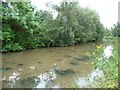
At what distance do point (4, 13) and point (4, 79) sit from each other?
19.3 ft

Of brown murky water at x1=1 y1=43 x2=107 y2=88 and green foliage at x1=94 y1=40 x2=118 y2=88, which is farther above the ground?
green foliage at x1=94 y1=40 x2=118 y2=88

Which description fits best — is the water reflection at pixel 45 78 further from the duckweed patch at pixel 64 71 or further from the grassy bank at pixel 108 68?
the grassy bank at pixel 108 68

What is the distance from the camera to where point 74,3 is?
16812mm

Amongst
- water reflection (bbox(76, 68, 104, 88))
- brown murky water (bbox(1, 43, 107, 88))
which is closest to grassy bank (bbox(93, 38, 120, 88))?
water reflection (bbox(76, 68, 104, 88))

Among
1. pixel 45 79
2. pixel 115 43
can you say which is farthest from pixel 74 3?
pixel 115 43

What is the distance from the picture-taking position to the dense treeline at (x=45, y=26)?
39.8 ft

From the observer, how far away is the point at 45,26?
614 inches

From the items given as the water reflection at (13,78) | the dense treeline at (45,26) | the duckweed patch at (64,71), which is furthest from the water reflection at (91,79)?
the dense treeline at (45,26)

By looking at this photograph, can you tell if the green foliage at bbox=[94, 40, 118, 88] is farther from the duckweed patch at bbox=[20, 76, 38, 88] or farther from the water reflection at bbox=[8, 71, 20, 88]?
the water reflection at bbox=[8, 71, 20, 88]

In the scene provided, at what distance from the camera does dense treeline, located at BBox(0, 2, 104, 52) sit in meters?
12.1

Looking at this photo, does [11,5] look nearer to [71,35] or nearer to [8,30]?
[8,30]

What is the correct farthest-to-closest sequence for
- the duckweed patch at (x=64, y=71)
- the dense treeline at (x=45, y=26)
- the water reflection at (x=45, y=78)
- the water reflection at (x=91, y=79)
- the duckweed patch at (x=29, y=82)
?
the dense treeline at (x=45, y=26), the duckweed patch at (x=64, y=71), the water reflection at (x=45, y=78), the duckweed patch at (x=29, y=82), the water reflection at (x=91, y=79)

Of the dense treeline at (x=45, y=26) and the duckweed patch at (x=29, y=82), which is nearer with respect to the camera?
the duckweed patch at (x=29, y=82)

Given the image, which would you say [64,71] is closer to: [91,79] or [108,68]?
[91,79]
